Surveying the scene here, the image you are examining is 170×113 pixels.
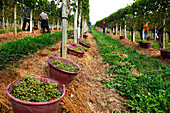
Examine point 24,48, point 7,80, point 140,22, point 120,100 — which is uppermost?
point 140,22

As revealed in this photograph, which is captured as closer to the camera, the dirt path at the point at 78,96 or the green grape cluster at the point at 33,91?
the green grape cluster at the point at 33,91

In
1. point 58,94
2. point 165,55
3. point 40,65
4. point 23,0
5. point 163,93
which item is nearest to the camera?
point 58,94

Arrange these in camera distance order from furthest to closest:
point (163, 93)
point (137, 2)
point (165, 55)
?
point (137, 2), point (165, 55), point (163, 93)

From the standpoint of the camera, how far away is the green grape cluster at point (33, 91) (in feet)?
4.98

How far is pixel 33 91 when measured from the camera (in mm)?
1607

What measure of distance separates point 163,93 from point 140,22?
29.0 feet

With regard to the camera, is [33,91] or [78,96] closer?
[33,91]

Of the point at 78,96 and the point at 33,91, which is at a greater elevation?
the point at 33,91

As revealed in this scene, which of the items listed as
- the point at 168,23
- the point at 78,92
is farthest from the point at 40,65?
the point at 168,23

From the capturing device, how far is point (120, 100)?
2936 millimetres

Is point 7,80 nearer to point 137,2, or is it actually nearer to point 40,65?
point 40,65

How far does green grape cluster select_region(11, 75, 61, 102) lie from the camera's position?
59.8 inches

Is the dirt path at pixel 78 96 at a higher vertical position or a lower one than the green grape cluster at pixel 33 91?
lower

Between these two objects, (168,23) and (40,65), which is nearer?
(40,65)
